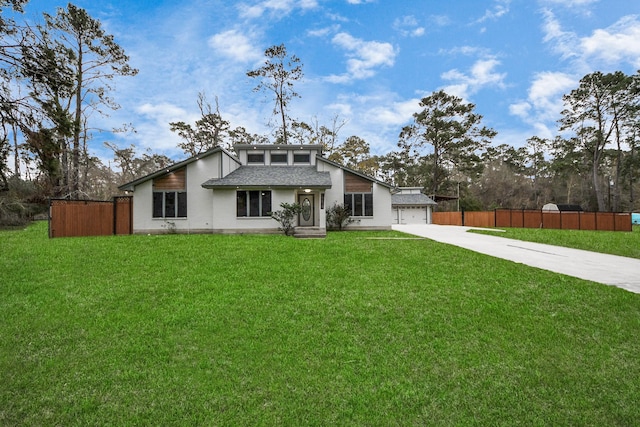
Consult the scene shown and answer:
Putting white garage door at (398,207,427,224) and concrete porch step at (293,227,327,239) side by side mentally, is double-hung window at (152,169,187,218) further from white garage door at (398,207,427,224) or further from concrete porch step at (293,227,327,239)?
white garage door at (398,207,427,224)

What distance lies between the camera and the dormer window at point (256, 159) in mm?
17984

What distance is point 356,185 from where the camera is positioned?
55.2 ft

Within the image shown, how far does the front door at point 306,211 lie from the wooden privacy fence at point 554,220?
56.1 feet

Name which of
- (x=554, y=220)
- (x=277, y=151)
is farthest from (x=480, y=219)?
(x=277, y=151)

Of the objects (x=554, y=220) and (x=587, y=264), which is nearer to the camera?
(x=587, y=264)

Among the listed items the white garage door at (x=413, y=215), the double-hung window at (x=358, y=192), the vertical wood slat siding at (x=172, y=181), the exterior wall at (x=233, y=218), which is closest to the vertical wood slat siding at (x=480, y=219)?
the white garage door at (x=413, y=215)

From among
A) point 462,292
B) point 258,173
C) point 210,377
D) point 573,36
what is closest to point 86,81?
point 258,173

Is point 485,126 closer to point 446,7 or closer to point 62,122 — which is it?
point 446,7

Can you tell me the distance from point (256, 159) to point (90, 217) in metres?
9.17

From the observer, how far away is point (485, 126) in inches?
1335

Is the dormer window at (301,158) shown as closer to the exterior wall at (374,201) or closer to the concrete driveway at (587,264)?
the exterior wall at (374,201)

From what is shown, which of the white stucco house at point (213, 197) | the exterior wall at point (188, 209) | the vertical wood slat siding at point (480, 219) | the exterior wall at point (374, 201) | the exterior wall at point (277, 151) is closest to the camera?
the white stucco house at point (213, 197)

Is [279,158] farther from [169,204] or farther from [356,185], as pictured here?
[169,204]

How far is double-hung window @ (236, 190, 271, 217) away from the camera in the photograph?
14.9m
